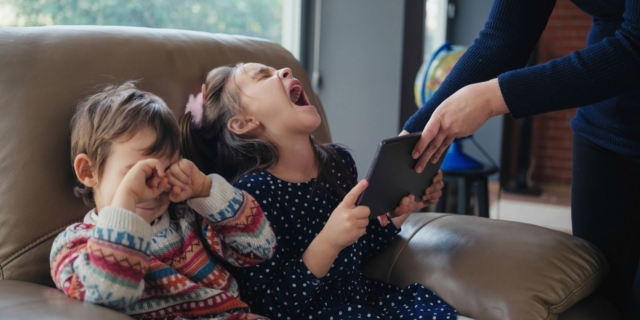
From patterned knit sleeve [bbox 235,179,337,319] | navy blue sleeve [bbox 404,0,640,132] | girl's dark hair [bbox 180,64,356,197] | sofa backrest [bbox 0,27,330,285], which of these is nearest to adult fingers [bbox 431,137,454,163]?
navy blue sleeve [bbox 404,0,640,132]

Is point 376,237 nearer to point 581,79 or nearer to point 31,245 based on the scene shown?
point 581,79

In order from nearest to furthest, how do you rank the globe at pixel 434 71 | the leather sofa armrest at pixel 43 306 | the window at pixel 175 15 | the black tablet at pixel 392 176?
the leather sofa armrest at pixel 43 306 → the black tablet at pixel 392 176 → the window at pixel 175 15 → the globe at pixel 434 71

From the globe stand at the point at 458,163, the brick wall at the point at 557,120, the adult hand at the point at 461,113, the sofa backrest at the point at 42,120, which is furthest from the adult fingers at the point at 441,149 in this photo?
the brick wall at the point at 557,120

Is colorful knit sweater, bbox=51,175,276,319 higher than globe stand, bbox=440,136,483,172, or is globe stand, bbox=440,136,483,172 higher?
colorful knit sweater, bbox=51,175,276,319

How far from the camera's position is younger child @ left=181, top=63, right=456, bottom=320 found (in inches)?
47.0

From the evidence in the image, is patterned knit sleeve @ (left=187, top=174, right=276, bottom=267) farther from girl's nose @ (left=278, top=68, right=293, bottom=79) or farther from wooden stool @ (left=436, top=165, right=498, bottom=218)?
wooden stool @ (left=436, top=165, right=498, bottom=218)

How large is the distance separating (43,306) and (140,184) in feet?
0.71

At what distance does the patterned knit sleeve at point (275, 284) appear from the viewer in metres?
1.15

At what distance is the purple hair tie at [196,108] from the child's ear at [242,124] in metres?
0.07

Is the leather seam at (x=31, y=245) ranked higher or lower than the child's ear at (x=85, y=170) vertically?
lower

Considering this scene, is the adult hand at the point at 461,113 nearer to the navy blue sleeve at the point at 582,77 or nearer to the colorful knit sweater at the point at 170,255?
the navy blue sleeve at the point at 582,77

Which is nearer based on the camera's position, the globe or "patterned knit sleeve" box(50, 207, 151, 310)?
"patterned knit sleeve" box(50, 207, 151, 310)

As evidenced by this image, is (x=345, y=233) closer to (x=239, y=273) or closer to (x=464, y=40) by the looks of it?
(x=239, y=273)

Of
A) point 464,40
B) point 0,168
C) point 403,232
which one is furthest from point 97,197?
point 464,40
